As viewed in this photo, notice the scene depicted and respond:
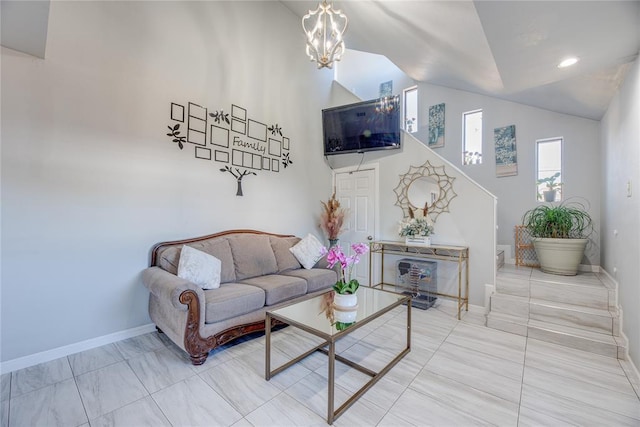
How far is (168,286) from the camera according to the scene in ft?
7.25

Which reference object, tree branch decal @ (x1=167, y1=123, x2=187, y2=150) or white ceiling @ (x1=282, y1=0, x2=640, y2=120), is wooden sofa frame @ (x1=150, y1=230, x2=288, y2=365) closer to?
tree branch decal @ (x1=167, y1=123, x2=187, y2=150)

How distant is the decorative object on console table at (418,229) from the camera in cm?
374

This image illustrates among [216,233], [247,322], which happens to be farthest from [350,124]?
[247,322]

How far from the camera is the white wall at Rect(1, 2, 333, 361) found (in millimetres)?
2156

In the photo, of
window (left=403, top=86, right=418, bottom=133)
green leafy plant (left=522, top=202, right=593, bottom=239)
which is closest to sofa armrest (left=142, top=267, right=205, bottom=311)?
green leafy plant (left=522, top=202, right=593, bottom=239)

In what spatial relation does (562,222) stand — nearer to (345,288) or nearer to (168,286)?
(345,288)

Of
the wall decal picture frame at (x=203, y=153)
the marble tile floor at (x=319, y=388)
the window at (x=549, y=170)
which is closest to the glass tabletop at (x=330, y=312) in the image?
the marble tile floor at (x=319, y=388)

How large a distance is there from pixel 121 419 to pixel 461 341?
286cm

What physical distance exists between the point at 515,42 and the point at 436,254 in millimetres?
2519

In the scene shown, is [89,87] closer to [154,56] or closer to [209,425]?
[154,56]

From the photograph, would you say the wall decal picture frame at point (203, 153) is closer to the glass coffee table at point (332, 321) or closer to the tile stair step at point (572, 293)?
the glass coffee table at point (332, 321)

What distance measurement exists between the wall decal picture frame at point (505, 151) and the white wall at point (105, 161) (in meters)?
4.10

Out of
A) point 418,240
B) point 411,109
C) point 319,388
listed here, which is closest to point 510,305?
point 418,240

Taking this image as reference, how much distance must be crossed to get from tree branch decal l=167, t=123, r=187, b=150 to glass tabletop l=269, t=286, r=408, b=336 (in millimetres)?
2206
